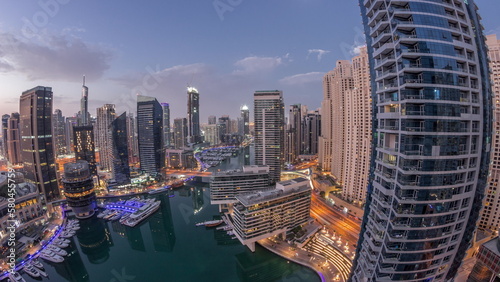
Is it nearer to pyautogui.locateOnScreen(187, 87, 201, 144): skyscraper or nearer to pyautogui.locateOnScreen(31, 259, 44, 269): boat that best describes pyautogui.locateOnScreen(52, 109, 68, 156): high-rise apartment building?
pyautogui.locateOnScreen(187, 87, 201, 144): skyscraper

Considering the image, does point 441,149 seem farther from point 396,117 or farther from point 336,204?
point 336,204

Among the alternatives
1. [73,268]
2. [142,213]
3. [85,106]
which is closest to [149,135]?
[142,213]

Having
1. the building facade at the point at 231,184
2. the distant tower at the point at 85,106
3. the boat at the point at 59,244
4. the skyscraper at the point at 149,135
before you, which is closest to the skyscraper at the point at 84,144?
the skyscraper at the point at 149,135

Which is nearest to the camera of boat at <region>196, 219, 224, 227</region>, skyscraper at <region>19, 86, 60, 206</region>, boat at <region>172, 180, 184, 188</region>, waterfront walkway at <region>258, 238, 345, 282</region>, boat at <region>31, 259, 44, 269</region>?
waterfront walkway at <region>258, 238, 345, 282</region>

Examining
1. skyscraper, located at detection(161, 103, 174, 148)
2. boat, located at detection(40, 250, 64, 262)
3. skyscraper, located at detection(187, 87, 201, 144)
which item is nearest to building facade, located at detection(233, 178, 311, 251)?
boat, located at detection(40, 250, 64, 262)

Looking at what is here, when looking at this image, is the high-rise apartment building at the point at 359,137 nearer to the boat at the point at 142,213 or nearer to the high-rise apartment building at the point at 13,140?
the boat at the point at 142,213
